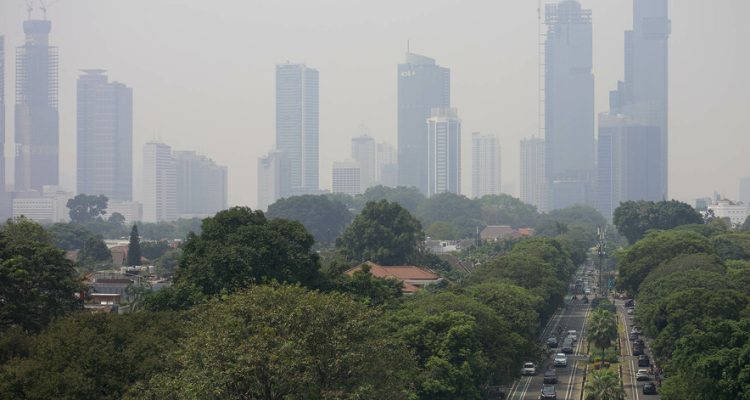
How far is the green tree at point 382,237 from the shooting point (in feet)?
238

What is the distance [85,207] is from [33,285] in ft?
437

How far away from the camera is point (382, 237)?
7300cm

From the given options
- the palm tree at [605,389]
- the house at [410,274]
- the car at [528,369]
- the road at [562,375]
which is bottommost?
the road at [562,375]

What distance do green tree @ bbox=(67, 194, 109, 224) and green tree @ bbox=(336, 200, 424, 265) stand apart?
3876 inches

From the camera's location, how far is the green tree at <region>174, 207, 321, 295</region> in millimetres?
39656

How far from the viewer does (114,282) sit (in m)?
63.7

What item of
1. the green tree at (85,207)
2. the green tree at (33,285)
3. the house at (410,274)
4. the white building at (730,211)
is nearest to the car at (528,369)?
the house at (410,274)

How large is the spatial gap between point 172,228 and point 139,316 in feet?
448

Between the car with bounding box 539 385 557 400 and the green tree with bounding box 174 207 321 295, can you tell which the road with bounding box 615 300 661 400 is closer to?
the car with bounding box 539 385 557 400

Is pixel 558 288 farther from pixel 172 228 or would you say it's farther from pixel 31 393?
pixel 172 228

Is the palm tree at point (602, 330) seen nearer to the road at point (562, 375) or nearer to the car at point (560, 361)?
the road at point (562, 375)

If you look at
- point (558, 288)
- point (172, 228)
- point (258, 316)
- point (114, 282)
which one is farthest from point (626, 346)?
point (172, 228)

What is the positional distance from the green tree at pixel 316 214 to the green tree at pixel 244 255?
95.3m

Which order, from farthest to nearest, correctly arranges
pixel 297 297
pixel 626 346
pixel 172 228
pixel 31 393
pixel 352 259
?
pixel 172 228 < pixel 352 259 < pixel 626 346 < pixel 297 297 < pixel 31 393
